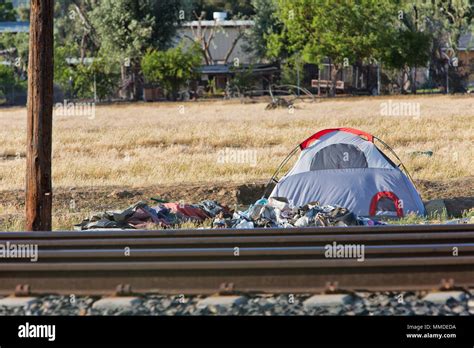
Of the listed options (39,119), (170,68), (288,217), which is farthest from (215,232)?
(170,68)

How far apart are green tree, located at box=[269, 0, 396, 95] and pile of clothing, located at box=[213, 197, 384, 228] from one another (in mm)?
52053

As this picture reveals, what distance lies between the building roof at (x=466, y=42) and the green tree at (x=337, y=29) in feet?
23.3

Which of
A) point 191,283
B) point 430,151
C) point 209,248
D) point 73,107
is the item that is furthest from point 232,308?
point 73,107

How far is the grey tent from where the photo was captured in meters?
16.0

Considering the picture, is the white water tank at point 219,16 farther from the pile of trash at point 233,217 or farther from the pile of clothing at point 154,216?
the pile of trash at point 233,217

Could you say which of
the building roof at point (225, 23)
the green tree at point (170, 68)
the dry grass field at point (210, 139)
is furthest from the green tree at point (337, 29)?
the dry grass field at point (210, 139)

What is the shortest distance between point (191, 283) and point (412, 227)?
310cm

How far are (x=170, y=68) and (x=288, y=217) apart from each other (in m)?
51.9

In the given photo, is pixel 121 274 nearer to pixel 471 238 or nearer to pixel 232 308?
pixel 232 308

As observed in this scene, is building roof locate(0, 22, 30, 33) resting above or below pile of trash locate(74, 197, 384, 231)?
above

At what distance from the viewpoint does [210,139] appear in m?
33.2

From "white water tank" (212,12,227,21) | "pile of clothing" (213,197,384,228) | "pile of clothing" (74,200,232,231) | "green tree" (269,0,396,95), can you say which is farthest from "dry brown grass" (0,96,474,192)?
"white water tank" (212,12,227,21)

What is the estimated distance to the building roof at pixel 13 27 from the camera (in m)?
82.8

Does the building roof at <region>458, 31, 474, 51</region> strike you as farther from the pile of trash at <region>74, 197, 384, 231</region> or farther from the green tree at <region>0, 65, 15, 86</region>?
the pile of trash at <region>74, 197, 384, 231</region>
